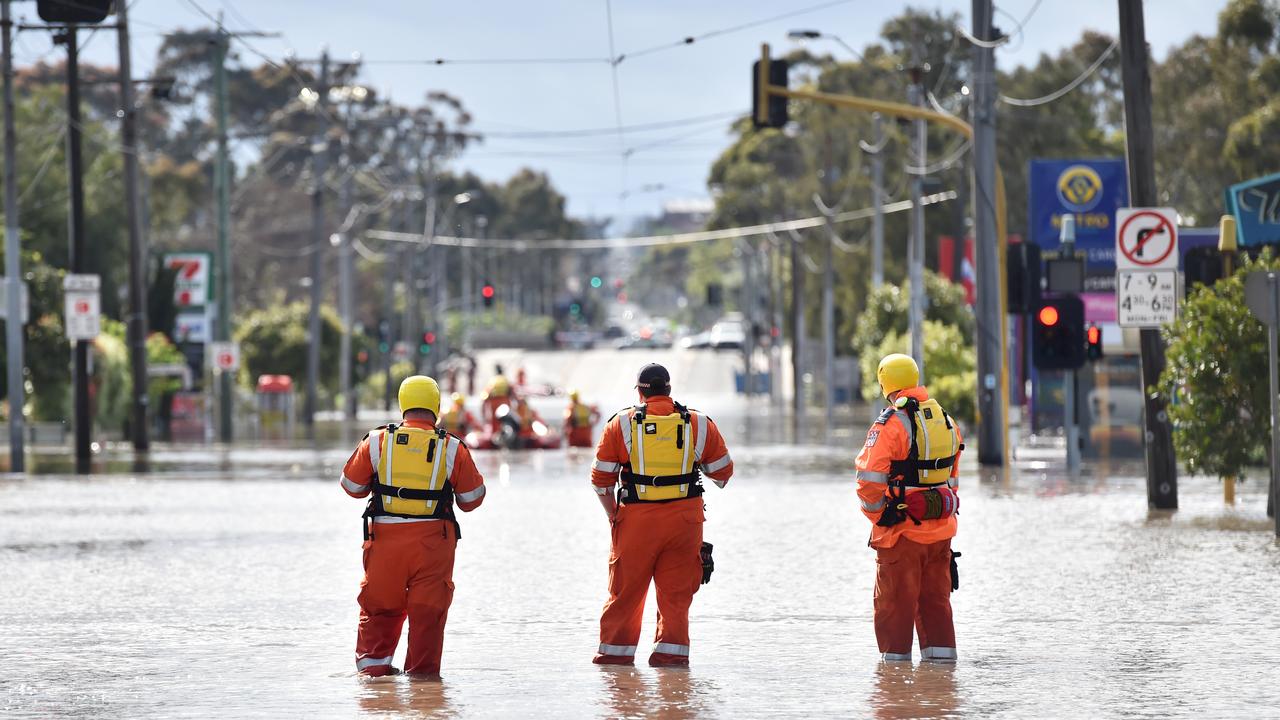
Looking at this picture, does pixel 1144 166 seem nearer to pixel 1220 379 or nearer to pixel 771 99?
pixel 1220 379

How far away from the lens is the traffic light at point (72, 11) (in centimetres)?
3427

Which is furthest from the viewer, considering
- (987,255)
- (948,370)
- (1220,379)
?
(948,370)

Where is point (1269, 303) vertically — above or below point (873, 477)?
above

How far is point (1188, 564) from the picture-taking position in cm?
1712

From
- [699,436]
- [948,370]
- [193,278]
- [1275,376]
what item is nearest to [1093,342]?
[1275,376]

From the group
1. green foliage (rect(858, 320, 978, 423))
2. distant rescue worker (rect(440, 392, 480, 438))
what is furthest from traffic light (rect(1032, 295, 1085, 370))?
green foliage (rect(858, 320, 978, 423))

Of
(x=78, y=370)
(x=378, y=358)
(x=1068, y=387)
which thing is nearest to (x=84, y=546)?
(x=1068, y=387)

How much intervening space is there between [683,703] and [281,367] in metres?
62.4

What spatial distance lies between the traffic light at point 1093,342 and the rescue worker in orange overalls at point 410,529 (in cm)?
2238

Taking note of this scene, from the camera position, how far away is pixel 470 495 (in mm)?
11094

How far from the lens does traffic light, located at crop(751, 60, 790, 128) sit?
29.8m

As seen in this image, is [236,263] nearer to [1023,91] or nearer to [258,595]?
[1023,91]

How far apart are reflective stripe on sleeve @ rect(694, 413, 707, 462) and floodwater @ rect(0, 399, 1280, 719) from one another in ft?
3.56

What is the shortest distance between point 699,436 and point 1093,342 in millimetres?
21940
